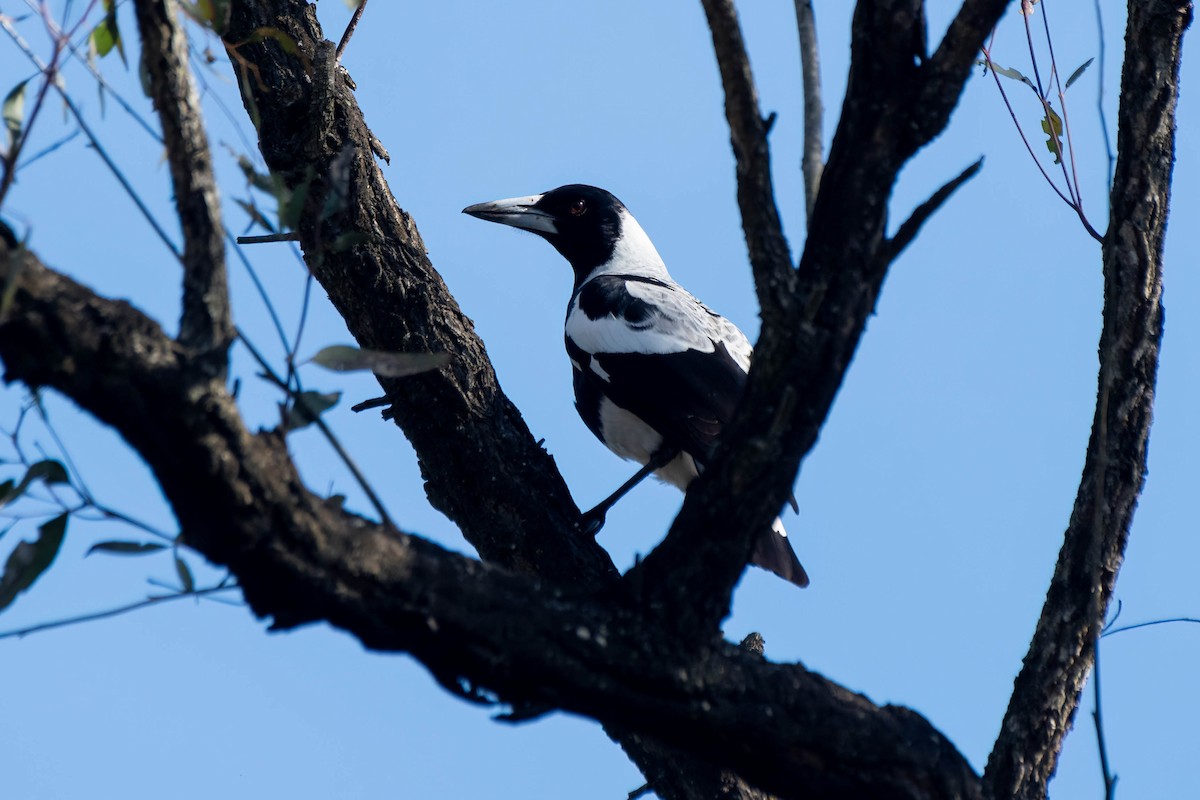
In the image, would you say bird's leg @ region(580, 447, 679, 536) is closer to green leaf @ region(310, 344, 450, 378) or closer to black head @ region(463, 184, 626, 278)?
black head @ region(463, 184, 626, 278)

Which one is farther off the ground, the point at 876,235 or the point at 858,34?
the point at 858,34

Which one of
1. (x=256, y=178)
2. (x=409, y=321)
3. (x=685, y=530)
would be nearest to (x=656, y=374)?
(x=409, y=321)

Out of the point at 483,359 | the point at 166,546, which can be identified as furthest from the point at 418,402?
the point at 166,546

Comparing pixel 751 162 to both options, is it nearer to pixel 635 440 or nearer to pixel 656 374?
pixel 656 374

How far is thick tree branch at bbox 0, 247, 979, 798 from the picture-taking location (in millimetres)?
1419

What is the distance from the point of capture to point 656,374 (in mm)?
3668

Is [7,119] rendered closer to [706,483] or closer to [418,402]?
[706,483]

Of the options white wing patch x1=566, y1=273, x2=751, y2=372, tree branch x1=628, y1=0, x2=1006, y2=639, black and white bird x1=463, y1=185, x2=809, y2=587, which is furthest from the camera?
white wing patch x1=566, y1=273, x2=751, y2=372

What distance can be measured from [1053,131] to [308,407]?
5.81 feet

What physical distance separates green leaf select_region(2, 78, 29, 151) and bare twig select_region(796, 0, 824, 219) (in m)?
1.05

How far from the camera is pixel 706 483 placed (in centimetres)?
172

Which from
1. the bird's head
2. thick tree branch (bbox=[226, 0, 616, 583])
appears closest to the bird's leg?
thick tree branch (bbox=[226, 0, 616, 583])

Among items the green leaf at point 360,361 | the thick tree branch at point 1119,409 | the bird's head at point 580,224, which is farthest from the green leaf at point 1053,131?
the bird's head at point 580,224

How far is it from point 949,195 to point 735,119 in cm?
28
